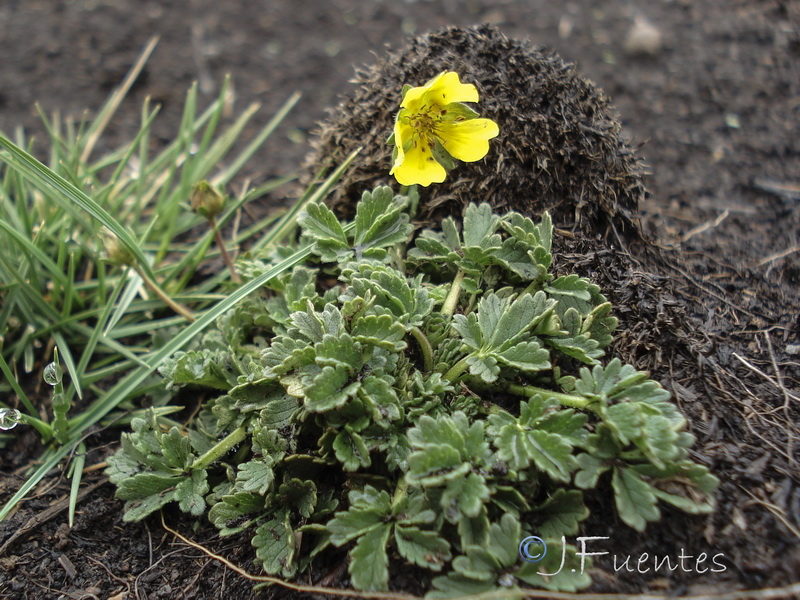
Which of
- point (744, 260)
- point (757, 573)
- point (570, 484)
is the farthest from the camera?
point (744, 260)

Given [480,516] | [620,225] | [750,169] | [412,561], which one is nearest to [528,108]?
[620,225]

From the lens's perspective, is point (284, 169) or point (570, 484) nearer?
point (570, 484)

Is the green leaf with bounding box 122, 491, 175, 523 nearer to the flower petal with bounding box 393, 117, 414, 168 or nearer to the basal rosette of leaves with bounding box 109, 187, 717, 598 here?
the basal rosette of leaves with bounding box 109, 187, 717, 598

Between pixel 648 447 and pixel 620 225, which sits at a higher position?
pixel 620 225

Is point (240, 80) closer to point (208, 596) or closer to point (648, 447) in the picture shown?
point (208, 596)

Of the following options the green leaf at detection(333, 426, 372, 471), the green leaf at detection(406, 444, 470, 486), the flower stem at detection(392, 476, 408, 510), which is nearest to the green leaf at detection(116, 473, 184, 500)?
the green leaf at detection(333, 426, 372, 471)

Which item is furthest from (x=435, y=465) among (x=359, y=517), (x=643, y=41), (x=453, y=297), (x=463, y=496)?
(x=643, y=41)
